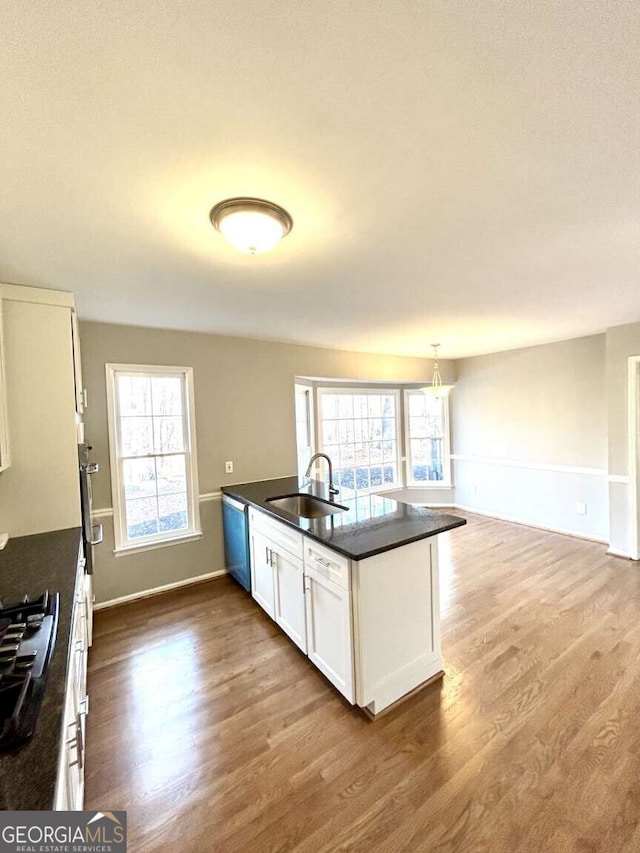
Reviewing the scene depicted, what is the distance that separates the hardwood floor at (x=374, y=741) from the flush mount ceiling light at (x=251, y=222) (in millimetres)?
2304

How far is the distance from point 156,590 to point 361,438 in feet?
10.8

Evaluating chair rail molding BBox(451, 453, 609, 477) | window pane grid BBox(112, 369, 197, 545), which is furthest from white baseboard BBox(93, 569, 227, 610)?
chair rail molding BBox(451, 453, 609, 477)

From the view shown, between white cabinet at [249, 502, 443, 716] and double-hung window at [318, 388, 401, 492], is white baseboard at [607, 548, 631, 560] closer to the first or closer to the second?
double-hung window at [318, 388, 401, 492]

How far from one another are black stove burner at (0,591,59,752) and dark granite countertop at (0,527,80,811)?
0.8 inches

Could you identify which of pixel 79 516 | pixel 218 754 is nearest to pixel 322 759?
pixel 218 754

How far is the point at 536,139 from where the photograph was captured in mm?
1039

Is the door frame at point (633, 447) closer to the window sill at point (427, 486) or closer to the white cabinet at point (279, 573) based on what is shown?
the window sill at point (427, 486)

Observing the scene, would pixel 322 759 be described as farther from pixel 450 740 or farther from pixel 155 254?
pixel 155 254

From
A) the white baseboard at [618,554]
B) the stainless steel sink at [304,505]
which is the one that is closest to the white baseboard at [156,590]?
the stainless steel sink at [304,505]

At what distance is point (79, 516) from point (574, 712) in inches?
121

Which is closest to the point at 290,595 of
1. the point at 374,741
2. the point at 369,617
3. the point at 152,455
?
the point at 369,617

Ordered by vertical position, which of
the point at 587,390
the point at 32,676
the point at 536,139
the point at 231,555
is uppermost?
the point at 536,139

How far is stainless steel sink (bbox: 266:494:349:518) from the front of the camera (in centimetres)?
289

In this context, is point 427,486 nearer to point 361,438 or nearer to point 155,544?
point 361,438
